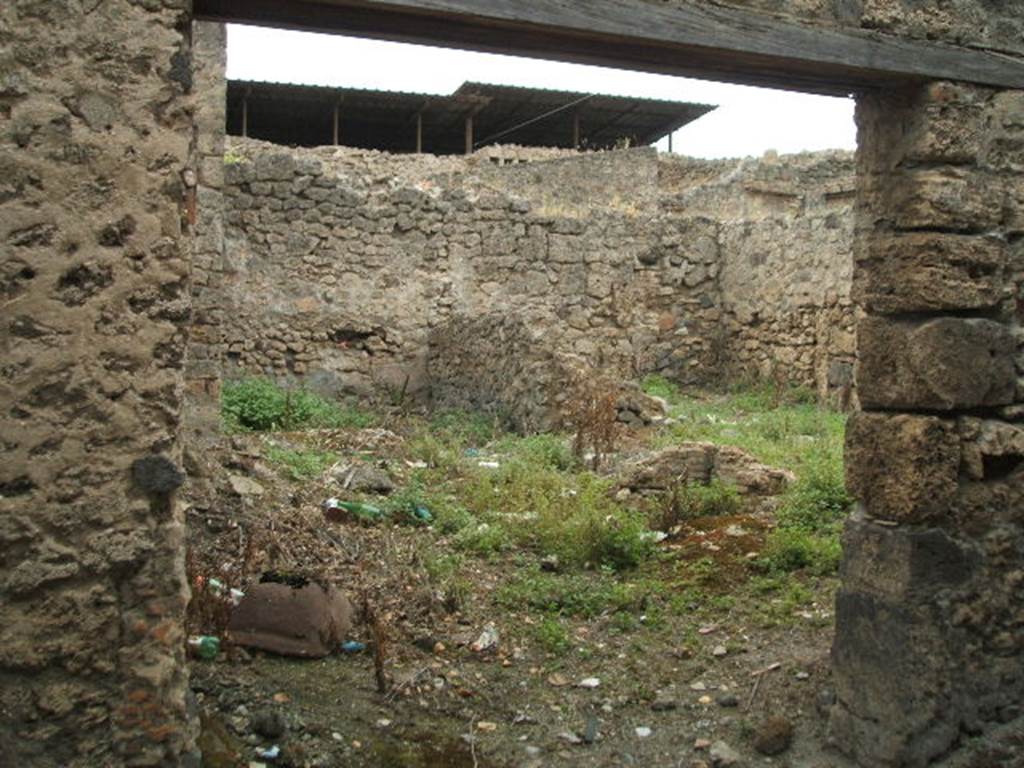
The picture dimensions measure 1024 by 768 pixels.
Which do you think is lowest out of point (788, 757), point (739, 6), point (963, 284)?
point (788, 757)

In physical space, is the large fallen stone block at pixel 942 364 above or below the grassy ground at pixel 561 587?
above

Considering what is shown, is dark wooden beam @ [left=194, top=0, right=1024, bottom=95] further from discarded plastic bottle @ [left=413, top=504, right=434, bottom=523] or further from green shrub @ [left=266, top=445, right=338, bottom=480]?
green shrub @ [left=266, top=445, right=338, bottom=480]

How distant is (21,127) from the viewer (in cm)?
274

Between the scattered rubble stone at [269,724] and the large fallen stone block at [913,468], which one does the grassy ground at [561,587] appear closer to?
the scattered rubble stone at [269,724]

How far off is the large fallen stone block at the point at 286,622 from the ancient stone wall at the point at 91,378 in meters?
1.50

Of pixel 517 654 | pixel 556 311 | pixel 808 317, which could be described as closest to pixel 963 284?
pixel 517 654

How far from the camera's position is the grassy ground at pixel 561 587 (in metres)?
4.27

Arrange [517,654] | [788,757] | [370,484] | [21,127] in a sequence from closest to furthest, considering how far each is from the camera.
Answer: [21,127] → [788,757] → [517,654] → [370,484]

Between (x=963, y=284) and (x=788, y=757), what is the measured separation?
185 centimetres

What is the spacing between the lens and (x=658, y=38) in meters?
3.39

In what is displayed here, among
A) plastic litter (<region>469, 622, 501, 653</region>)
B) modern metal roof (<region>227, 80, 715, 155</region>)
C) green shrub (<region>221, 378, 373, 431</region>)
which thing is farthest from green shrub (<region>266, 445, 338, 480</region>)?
modern metal roof (<region>227, 80, 715, 155</region>)

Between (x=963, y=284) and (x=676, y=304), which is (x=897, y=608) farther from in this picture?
(x=676, y=304)

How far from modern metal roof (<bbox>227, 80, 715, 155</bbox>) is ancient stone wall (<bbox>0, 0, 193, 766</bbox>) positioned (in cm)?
1648

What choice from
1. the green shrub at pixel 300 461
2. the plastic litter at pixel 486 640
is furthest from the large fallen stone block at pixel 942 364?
the green shrub at pixel 300 461
